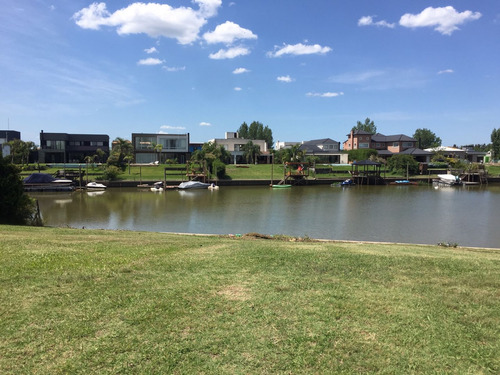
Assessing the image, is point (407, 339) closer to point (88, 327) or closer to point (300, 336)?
point (300, 336)

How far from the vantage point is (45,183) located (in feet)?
157

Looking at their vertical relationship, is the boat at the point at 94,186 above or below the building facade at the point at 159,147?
below

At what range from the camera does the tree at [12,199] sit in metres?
15.8

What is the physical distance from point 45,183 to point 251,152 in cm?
4158

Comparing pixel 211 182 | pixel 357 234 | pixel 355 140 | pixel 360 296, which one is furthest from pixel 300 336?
pixel 355 140

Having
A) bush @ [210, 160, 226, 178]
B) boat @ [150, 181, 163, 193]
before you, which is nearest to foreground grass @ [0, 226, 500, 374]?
boat @ [150, 181, 163, 193]

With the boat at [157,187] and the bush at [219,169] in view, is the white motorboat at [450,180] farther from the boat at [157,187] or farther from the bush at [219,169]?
the boat at [157,187]

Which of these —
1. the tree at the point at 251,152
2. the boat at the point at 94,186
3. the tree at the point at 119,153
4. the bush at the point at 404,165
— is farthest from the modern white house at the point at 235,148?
the boat at the point at 94,186

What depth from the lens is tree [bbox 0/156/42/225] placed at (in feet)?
51.9

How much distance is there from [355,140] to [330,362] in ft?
282

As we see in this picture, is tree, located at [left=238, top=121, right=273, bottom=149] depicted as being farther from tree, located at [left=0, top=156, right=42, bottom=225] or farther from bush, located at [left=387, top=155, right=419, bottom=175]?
tree, located at [left=0, top=156, right=42, bottom=225]

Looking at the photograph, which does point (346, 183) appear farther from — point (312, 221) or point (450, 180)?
point (312, 221)

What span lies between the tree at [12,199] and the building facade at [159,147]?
188 ft

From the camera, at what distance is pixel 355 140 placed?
3349 inches
